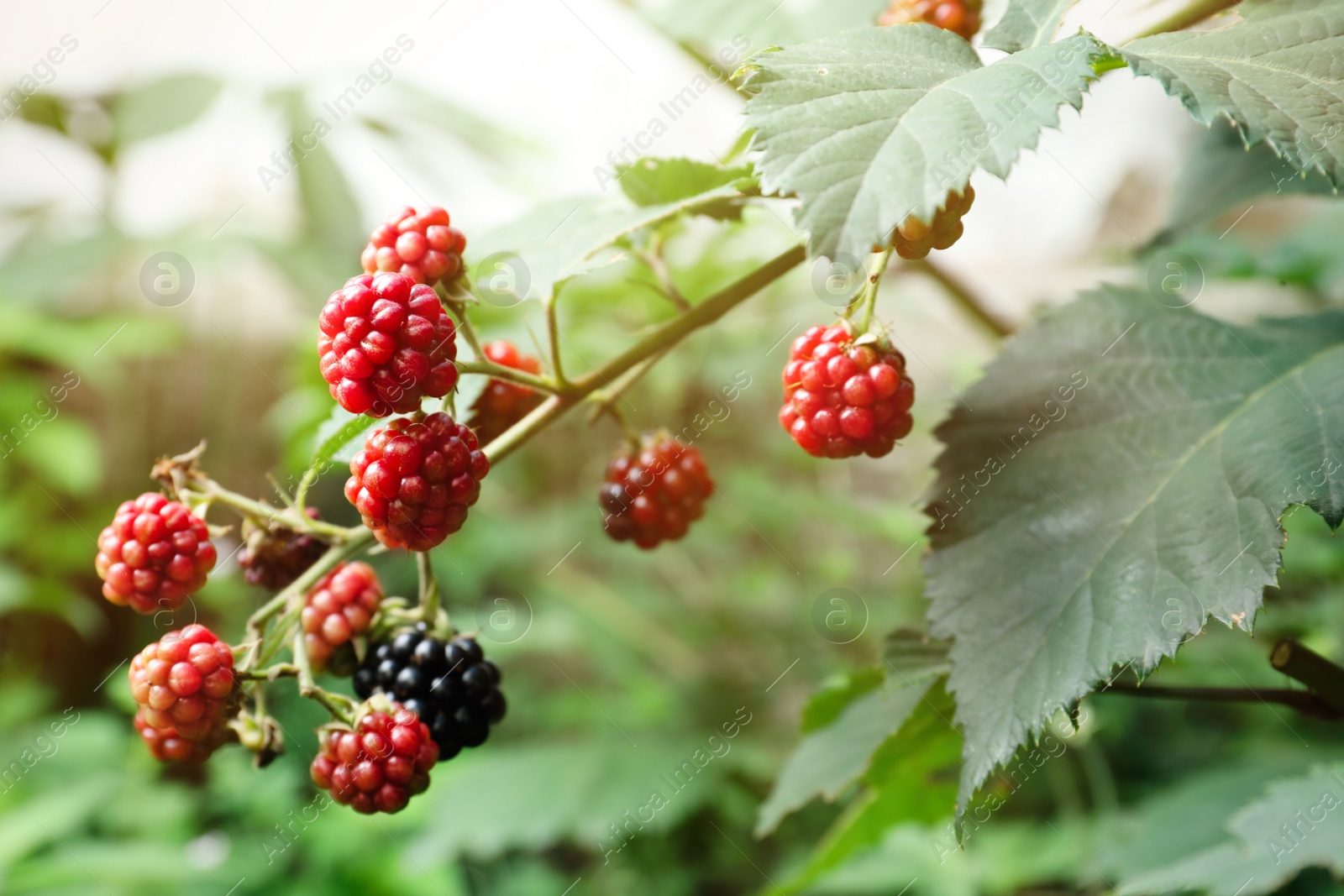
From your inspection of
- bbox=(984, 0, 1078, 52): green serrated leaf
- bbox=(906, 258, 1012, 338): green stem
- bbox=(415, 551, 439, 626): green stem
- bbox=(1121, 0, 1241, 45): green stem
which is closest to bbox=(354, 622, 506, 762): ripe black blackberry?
bbox=(415, 551, 439, 626): green stem

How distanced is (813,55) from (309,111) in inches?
52.9

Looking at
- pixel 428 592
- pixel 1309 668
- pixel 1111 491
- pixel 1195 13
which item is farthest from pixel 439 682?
pixel 1195 13

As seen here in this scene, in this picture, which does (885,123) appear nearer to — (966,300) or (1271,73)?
(1271,73)

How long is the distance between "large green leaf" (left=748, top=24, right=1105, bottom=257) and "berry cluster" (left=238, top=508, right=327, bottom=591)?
1.11ft

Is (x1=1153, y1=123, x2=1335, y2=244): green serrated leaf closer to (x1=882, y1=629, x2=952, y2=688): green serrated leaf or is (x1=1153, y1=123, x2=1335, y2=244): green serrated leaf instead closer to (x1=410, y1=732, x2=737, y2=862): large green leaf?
(x1=882, y1=629, x2=952, y2=688): green serrated leaf

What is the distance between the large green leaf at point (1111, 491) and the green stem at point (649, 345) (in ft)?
0.52

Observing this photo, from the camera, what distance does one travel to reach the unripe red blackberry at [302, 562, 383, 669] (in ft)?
1.67

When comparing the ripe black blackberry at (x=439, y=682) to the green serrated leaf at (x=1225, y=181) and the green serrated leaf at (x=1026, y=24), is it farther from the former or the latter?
the green serrated leaf at (x=1225, y=181)

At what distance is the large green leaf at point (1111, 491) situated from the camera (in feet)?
1.49

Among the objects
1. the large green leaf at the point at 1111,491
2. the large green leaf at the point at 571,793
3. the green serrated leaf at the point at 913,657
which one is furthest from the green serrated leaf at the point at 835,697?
the large green leaf at the point at 571,793

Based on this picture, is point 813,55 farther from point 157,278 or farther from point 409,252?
point 157,278

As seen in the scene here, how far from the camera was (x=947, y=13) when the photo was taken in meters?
0.58

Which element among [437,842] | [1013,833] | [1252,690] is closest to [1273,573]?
[1252,690]

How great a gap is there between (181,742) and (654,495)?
32cm
